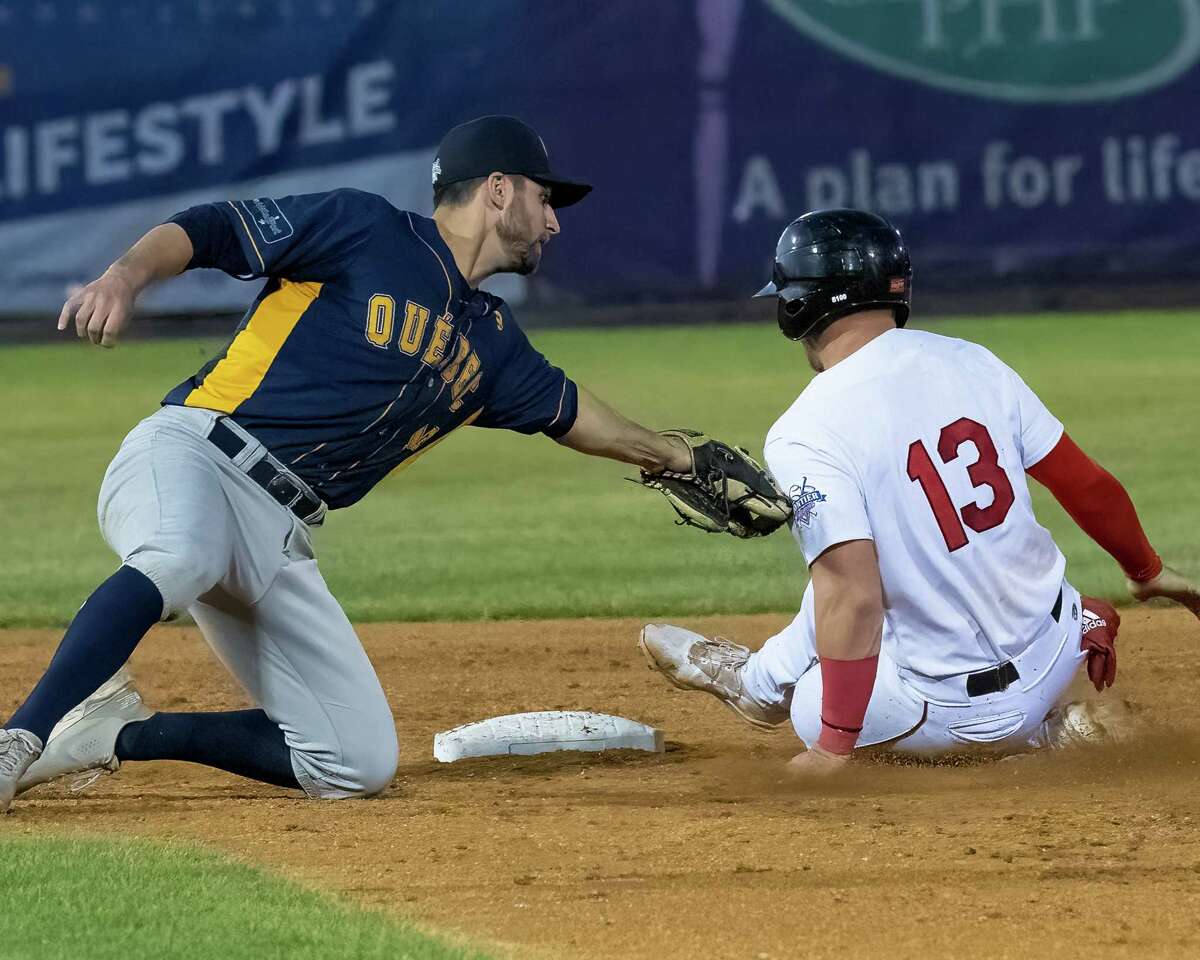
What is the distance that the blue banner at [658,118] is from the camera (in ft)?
49.0

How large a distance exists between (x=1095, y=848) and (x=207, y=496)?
190cm

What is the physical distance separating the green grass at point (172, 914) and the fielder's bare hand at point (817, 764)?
124cm

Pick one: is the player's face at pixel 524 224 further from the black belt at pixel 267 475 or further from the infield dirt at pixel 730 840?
the infield dirt at pixel 730 840

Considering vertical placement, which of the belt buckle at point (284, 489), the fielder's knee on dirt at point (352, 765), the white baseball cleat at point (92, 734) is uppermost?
the belt buckle at point (284, 489)

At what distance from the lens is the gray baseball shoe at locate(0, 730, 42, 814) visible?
11.6 feet

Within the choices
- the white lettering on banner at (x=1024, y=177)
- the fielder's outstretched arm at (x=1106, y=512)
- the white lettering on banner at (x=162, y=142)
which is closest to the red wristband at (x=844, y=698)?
the fielder's outstretched arm at (x=1106, y=512)

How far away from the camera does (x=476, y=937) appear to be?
9.97ft

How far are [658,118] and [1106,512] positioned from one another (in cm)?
1128

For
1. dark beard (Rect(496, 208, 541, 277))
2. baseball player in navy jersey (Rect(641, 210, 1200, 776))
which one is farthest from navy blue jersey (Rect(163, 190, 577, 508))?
baseball player in navy jersey (Rect(641, 210, 1200, 776))

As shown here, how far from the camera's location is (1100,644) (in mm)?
4449

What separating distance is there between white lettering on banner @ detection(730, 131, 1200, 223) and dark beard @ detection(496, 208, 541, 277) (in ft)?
35.7

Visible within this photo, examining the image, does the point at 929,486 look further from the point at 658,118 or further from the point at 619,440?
the point at 658,118

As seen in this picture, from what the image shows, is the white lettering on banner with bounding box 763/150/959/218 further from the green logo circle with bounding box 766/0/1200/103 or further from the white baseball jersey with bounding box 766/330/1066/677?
the white baseball jersey with bounding box 766/330/1066/677

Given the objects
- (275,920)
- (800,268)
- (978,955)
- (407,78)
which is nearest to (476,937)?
(275,920)
